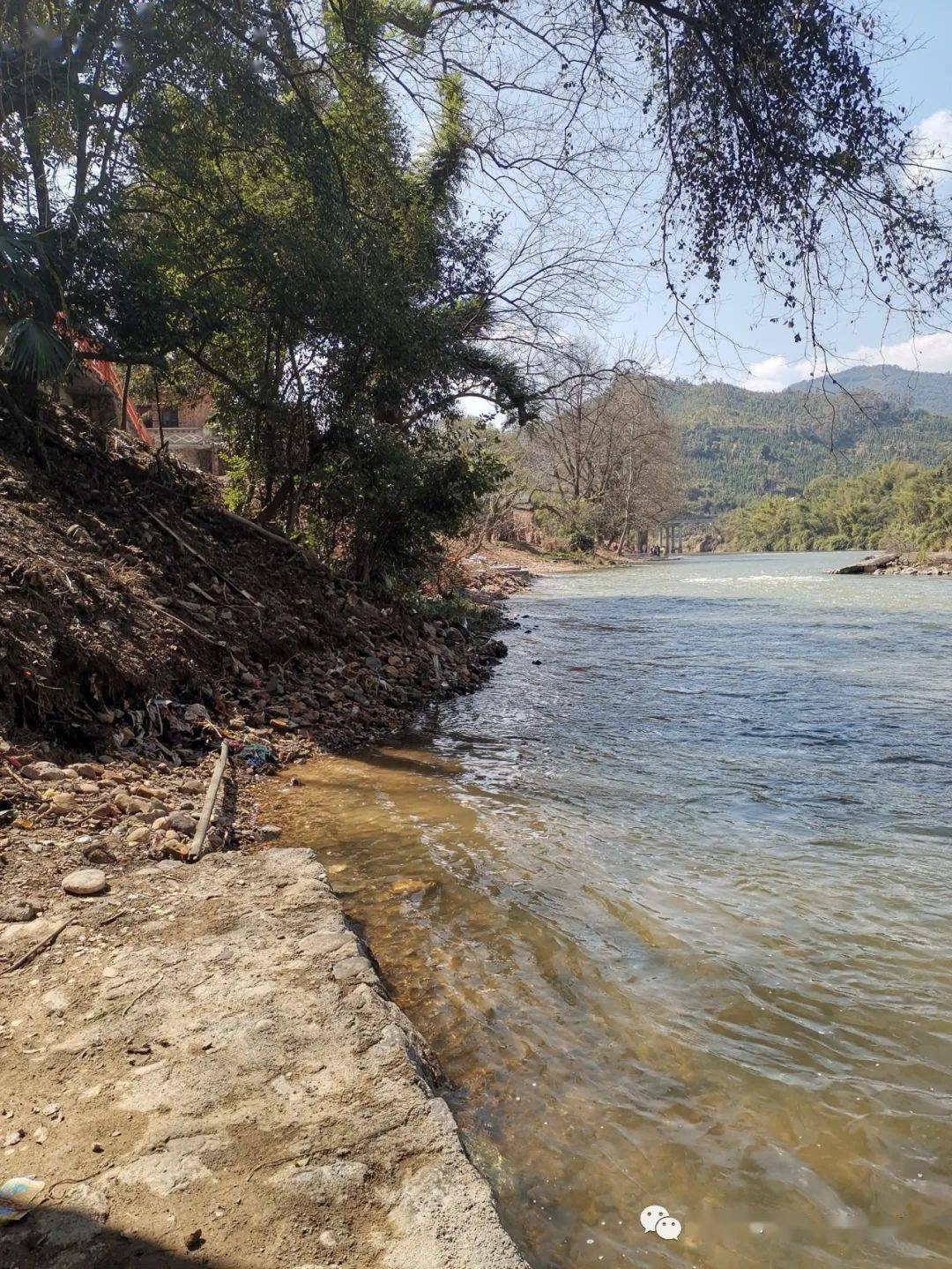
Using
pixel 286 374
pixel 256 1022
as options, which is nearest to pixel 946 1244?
pixel 256 1022

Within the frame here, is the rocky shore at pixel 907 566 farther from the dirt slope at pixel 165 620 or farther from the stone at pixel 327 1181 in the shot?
the stone at pixel 327 1181

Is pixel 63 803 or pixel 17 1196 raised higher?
pixel 63 803

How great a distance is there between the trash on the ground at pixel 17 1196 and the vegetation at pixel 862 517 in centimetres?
4847

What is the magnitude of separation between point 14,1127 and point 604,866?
2.91 meters

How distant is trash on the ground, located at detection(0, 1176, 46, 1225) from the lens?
1672 mm

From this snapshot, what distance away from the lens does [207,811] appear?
421 cm

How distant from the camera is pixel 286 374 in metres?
10.6

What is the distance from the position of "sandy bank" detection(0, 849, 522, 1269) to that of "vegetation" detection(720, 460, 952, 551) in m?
47.5

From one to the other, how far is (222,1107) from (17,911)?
140 cm

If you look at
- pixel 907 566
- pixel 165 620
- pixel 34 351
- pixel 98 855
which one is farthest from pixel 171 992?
pixel 907 566

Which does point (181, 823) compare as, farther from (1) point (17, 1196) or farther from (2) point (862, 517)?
(2) point (862, 517)

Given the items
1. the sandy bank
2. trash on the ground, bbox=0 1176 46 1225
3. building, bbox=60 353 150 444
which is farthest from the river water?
building, bbox=60 353 150 444

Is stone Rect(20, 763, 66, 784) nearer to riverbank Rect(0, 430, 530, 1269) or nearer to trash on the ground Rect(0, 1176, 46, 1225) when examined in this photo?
riverbank Rect(0, 430, 530, 1269)

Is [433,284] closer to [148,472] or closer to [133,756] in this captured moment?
[148,472]
